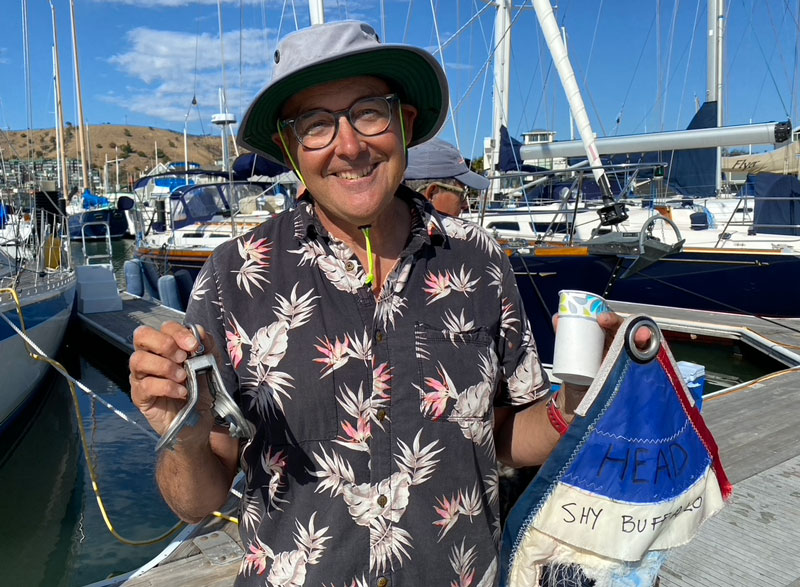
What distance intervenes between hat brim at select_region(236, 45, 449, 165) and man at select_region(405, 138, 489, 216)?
2.18 m

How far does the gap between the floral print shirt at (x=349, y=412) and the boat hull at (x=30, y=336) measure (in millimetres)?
5957

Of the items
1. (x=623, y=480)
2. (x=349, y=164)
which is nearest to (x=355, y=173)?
(x=349, y=164)

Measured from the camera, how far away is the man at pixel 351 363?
1.39m

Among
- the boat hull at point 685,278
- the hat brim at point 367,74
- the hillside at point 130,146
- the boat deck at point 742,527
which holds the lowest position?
the boat deck at point 742,527

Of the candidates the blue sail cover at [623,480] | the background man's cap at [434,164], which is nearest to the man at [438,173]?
the background man's cap at [434,164]

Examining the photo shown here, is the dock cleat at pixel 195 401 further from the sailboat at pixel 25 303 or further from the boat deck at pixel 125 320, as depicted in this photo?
the boat deck at pixel 125 320

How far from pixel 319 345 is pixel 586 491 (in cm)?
71

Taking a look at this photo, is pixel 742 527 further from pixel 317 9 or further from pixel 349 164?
Answer: pixel 317 9

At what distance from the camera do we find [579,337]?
145 centimetres

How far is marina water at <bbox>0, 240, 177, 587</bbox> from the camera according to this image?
17.0ft

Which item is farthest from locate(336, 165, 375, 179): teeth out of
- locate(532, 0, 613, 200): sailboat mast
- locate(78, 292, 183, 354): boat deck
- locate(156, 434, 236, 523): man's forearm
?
locate(78, 292, 183, 354): boat deck

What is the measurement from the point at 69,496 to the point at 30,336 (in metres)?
1.86

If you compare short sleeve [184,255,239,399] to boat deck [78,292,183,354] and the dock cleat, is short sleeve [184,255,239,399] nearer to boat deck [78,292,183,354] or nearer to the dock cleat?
the dock cleat

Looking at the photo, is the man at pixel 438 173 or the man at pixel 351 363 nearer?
the man at pixel 351 363
